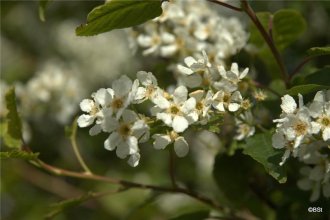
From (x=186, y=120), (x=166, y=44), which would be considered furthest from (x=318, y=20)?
(x=186, y=120)

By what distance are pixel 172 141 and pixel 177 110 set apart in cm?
8

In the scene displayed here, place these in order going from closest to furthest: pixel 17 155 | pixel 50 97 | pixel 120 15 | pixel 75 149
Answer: pixel 120 15 < pixel 17 155 < pixel 75 149 < pixel 50 97

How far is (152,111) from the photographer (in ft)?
4.37

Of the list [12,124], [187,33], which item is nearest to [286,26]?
[187,33]

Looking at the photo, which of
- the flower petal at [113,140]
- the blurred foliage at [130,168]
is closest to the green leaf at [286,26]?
the blurred foliage at [130,168]

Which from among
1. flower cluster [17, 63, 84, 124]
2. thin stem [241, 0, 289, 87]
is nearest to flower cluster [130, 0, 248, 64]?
thin stem [241, 0, 289, 87]

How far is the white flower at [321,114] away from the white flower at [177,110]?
265 mm

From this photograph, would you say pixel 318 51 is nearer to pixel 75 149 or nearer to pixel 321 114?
pixel 321 114

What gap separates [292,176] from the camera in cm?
178

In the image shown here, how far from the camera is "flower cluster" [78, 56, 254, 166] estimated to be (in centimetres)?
129

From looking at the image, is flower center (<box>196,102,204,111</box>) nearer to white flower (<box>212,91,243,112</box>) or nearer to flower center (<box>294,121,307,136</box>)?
white flower (<box>212,91,243,112</box>)

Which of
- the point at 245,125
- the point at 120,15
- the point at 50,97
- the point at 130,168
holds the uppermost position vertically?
the point at 120,15

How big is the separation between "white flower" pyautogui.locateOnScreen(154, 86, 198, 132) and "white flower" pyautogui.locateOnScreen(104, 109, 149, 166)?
0.17ft

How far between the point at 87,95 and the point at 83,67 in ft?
1.54
